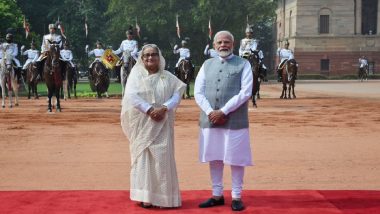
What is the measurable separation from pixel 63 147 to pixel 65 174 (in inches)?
110

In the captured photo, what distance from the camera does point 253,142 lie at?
1191cm

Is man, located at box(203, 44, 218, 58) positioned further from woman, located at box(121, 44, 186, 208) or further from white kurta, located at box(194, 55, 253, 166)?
white kurta, located at box(194, 55, 253, 166)

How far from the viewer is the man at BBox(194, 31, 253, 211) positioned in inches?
258

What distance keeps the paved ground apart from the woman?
1.13 metres

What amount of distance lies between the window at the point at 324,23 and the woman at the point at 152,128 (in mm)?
56208

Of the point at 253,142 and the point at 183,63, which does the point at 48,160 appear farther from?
the point at 183,63

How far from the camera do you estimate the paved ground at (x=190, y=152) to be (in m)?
8.07

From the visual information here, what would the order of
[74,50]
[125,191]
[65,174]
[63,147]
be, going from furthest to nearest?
[74,50]
[63,147]
[65,174]
[125,191]

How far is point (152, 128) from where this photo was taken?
671 cm

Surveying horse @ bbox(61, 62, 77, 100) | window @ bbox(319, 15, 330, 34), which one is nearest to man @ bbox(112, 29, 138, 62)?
horse @ bbox(61, 62, 77, 100)

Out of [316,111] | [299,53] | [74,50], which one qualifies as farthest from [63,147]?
[299,53]

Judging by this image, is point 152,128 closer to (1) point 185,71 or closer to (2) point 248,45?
(2) point 248,45

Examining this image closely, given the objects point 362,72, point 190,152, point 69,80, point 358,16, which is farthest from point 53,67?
point 358,16

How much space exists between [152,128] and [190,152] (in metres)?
4.00
